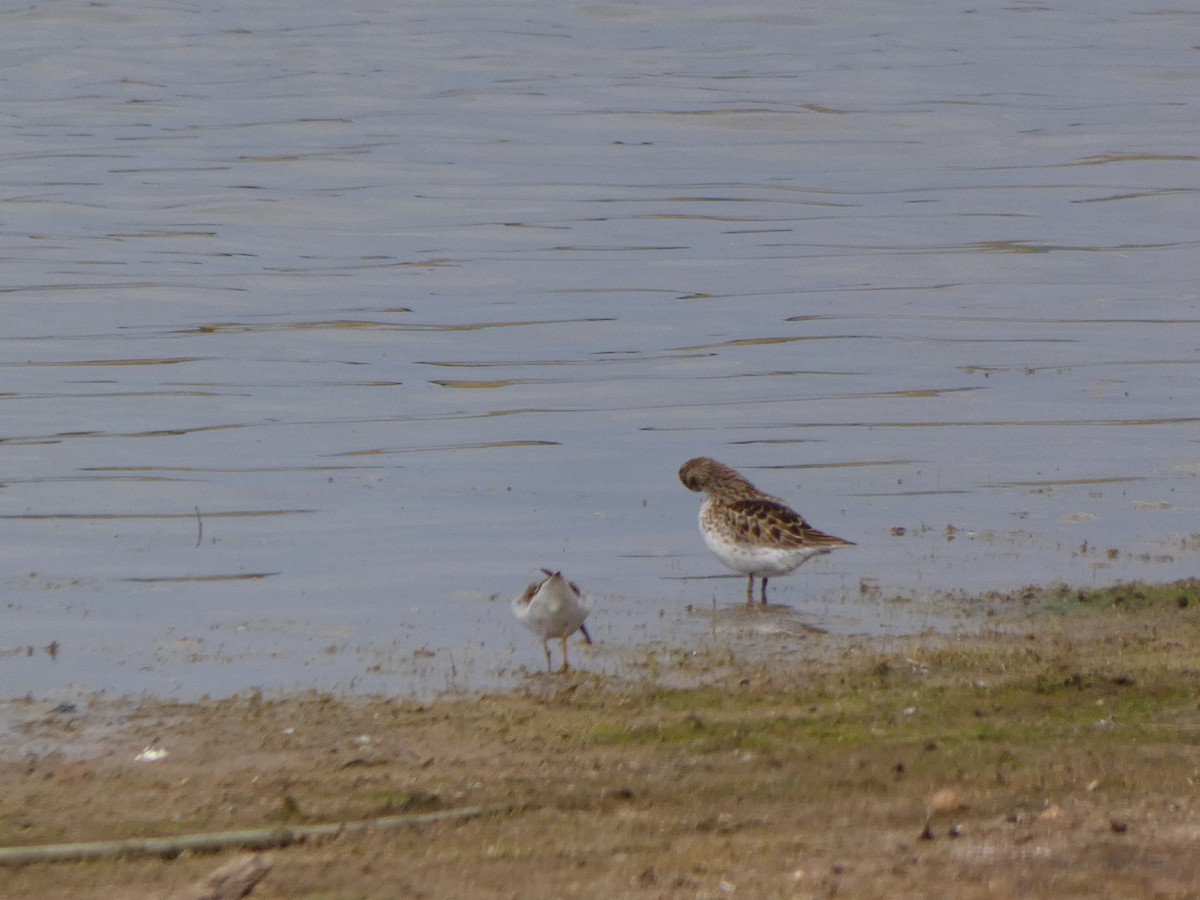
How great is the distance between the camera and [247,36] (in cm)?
3619

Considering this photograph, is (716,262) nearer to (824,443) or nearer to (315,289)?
(315,289)

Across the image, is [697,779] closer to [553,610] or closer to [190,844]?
[190,844]

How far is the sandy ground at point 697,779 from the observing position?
5.05 m

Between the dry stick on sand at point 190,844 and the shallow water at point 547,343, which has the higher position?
the dry stick on sand at point 190,844

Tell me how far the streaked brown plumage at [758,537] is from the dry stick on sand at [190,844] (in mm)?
4334

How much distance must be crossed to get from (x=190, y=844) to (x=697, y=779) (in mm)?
1543

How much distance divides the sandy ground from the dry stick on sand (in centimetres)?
4

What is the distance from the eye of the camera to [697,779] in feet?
20.1

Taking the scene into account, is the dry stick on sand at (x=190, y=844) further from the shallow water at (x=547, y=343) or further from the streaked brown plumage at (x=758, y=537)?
the streaked brown plumage at (x=758, y=537)

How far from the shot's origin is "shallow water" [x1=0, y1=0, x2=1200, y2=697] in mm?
9906

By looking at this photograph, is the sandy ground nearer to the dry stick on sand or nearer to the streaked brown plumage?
the dry stick on sand

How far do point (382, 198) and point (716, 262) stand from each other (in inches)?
202

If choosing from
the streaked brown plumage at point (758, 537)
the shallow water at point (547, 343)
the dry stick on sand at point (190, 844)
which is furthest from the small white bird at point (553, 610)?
the dry stick on sand at point (190, 844)

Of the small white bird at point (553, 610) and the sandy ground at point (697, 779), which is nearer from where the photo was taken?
the sandy ground at point (697, 779)
